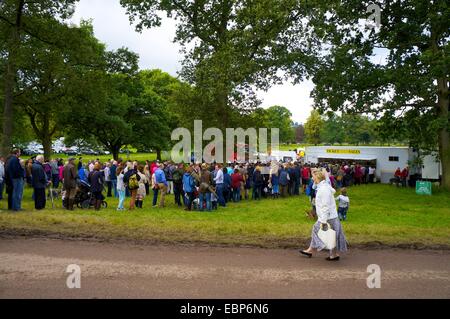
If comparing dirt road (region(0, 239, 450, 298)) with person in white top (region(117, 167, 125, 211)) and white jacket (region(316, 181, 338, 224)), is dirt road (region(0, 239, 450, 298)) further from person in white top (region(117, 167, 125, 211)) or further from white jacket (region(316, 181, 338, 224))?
person in white top (region(117, 167, 125, 211))

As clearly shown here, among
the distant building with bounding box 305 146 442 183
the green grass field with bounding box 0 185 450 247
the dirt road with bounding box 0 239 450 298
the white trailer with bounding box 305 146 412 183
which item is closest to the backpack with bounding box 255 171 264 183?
the green grass field with bounding box 0 185 450 247

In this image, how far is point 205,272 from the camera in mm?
7402

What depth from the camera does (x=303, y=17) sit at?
27391 millimetres

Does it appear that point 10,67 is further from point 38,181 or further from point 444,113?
point 444,113

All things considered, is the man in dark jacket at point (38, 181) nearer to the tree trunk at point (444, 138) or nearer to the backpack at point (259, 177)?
the backpack at point (259, 177)

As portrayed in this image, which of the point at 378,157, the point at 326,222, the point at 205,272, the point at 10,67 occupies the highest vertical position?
the point at 10,67

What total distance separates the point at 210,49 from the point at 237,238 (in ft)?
73.4

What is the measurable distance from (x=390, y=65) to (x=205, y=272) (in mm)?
20653

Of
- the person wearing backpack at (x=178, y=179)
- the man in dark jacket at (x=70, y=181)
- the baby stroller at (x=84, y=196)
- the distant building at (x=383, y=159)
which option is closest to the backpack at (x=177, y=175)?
the person wearing backpack at (x=178, y=179)

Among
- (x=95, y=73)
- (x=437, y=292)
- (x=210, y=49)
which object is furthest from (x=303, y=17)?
(x=437, y=292)

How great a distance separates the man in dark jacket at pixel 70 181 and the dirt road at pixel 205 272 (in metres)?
5.82

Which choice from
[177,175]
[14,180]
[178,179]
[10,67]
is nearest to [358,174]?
[178,179]

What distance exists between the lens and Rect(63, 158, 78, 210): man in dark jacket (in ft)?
50.0

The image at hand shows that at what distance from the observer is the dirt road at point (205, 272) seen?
21.1 ft
